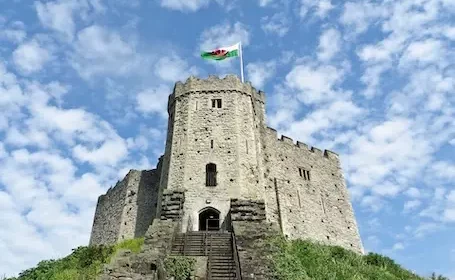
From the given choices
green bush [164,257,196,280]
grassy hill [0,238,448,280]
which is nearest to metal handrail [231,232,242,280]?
grassy hill [0,238,448,280]

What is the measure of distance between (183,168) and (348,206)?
39.5 ft

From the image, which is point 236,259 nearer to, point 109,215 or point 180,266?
point 180,266

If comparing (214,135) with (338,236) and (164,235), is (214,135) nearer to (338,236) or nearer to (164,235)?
(164,235)

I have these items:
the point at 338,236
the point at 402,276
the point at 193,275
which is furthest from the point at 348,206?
the point at 193,275

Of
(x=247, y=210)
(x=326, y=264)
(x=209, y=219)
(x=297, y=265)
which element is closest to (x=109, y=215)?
(x=209, y=219)

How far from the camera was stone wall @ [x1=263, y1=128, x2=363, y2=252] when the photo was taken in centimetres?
2541

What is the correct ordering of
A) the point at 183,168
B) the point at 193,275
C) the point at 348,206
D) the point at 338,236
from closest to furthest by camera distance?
the point at 193,275, the point at 183,168, the point at 338,236, the point at 348,206

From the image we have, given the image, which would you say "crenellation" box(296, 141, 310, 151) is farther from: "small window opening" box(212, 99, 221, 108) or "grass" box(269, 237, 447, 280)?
"grass" box(269, 237, 447, 280)

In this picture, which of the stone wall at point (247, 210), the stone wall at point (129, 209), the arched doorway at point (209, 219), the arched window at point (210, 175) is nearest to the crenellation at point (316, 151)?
the arched window at point (210, 175)

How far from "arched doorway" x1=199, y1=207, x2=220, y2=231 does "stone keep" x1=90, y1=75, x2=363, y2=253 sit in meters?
0.06

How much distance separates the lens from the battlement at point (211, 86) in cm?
2556

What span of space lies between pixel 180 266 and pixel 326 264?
718 centimetres

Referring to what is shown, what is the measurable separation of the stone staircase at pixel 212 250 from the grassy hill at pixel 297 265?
1.44 m

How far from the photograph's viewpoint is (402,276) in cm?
2086
